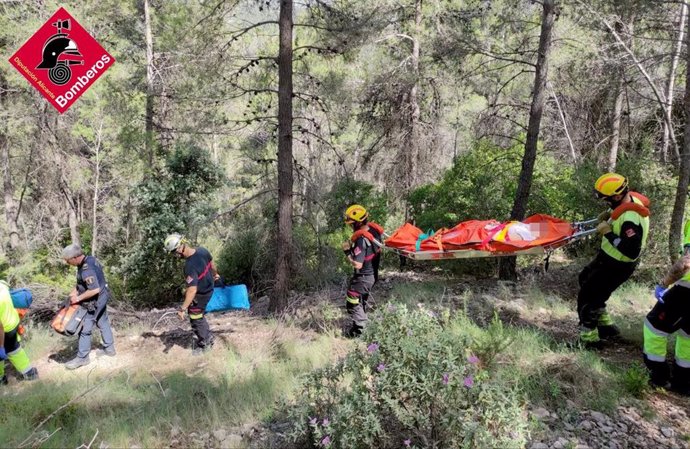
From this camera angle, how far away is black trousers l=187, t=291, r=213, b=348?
20.7 feet

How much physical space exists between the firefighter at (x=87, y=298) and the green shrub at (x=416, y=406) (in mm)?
4033

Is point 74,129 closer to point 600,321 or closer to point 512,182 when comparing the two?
point 512,182

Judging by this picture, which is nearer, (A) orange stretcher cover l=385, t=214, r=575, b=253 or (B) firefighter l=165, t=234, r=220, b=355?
(A) orange stretcher cover l=385, t=214, r=575, b=253

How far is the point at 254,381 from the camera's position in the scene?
5.04 metres

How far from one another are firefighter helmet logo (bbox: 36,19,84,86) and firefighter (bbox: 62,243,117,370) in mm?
8065

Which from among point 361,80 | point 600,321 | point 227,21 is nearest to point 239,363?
point 600,321

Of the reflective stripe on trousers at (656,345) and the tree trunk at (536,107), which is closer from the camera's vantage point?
the reflective stripe on trousers at (656,345)

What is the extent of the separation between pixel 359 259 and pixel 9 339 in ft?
14.9

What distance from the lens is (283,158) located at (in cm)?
704

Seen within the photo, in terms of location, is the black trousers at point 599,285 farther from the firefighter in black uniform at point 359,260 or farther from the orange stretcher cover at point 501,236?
the firefighter in black uniform at point 359,260

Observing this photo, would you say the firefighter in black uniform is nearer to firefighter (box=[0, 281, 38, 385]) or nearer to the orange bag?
the orange bag

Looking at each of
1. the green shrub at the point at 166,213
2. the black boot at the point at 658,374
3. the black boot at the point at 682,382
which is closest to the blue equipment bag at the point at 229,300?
the green shrub at the point at 166,213

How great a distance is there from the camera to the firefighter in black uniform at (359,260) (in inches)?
240

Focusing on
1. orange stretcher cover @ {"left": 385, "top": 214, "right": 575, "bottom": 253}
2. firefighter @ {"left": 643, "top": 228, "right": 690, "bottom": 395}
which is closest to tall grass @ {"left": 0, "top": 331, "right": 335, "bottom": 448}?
orange stretcher cover @ {"left": 385, "top": 214, "right": 575, "bottom": 253}
